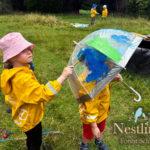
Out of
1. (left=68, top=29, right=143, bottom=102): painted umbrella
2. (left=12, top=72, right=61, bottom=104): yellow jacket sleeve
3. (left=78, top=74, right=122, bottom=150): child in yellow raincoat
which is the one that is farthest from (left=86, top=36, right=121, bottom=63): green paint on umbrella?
(left=12, top=72, right=61, bottom=104): yellow jacket sleeve

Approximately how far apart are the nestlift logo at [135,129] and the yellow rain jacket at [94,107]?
1071 millimetres

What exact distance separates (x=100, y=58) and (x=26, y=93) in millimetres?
849

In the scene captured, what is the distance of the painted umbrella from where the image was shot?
4398 mm

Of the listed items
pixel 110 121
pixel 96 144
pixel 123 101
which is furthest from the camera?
pixel 123 101

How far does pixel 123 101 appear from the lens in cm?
768

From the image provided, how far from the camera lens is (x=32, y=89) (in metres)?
4.23

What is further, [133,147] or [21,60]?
[133,147]

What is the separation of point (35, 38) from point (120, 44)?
31.8 feet

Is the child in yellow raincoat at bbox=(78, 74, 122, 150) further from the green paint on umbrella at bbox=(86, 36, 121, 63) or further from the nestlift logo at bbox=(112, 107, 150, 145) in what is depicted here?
the nestlift logo at bbox=(112, 107, 150, 145)

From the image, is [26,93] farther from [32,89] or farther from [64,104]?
[64,104]

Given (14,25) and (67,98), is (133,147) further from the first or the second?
(14,25)

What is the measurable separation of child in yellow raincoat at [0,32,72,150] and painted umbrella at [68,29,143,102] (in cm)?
24

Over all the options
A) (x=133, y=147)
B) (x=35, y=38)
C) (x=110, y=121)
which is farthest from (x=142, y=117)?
(x=35, y=38)

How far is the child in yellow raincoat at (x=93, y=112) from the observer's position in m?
4.75
